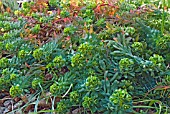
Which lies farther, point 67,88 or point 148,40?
point 148,40

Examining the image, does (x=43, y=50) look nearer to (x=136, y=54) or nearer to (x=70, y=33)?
(x=70, y=33)

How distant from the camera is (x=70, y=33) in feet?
Result: 5.45

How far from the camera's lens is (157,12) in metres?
1.85

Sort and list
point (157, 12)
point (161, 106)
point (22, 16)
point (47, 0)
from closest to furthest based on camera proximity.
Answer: point (161, 106), point (157, 12), point (22, 16), point (47, 0)

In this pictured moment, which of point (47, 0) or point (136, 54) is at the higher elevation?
point (47, 0)

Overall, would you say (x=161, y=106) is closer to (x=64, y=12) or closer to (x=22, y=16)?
(x=64, y=12)

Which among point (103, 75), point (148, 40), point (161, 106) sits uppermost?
point (148, 40)

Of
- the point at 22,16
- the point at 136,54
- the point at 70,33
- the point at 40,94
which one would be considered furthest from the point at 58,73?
the point at 22,16

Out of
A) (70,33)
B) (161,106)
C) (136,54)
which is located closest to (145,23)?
(136,54)

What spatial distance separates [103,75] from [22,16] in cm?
82

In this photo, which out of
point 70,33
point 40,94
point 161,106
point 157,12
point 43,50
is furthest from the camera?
point 157,12

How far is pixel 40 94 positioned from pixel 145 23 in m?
0.66

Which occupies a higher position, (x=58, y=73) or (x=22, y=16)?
(x=22, y=16)

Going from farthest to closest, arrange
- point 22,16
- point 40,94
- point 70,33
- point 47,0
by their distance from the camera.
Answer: point 47,0 < point 22,16 < point 70,33 < point 40,94
